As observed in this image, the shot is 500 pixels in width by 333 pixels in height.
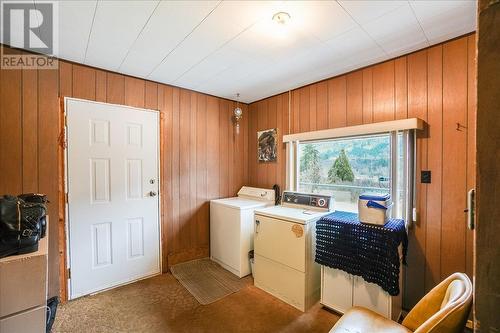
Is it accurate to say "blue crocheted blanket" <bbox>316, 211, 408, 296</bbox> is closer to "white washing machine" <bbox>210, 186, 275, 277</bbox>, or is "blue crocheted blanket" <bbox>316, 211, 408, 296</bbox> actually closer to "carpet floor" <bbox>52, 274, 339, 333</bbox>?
"carpet floor" <bbox>52, 274, 339, 333</bbox>

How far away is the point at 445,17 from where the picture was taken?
1.60 meters

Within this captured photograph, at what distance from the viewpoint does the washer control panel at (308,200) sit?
251 centimetres

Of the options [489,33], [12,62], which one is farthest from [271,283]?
[12,62]

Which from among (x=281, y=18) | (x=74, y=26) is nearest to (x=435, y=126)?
(x=281, y=18)

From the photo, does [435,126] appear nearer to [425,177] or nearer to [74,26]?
[425,177]

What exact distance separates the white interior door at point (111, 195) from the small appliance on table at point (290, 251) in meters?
1.31

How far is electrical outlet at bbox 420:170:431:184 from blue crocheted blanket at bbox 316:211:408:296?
1.33ft

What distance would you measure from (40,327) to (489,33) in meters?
1.84

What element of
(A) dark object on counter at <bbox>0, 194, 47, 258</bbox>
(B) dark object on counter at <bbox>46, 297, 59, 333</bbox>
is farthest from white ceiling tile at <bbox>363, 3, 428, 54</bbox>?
(B) dark object on counter at <bbox>46, 297, 59, 333</bbox>

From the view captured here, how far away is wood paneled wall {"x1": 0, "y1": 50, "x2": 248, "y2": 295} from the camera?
204cm

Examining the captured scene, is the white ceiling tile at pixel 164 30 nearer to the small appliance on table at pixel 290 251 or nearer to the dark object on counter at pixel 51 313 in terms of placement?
the small appliance on table at pixel 290 251

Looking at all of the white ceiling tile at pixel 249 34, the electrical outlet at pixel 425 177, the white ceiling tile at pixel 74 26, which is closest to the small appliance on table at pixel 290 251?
the electrical outlet at pixel 425 177

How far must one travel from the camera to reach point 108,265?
2506 millimetres

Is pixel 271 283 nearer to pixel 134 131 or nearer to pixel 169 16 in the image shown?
pixel 134 131
